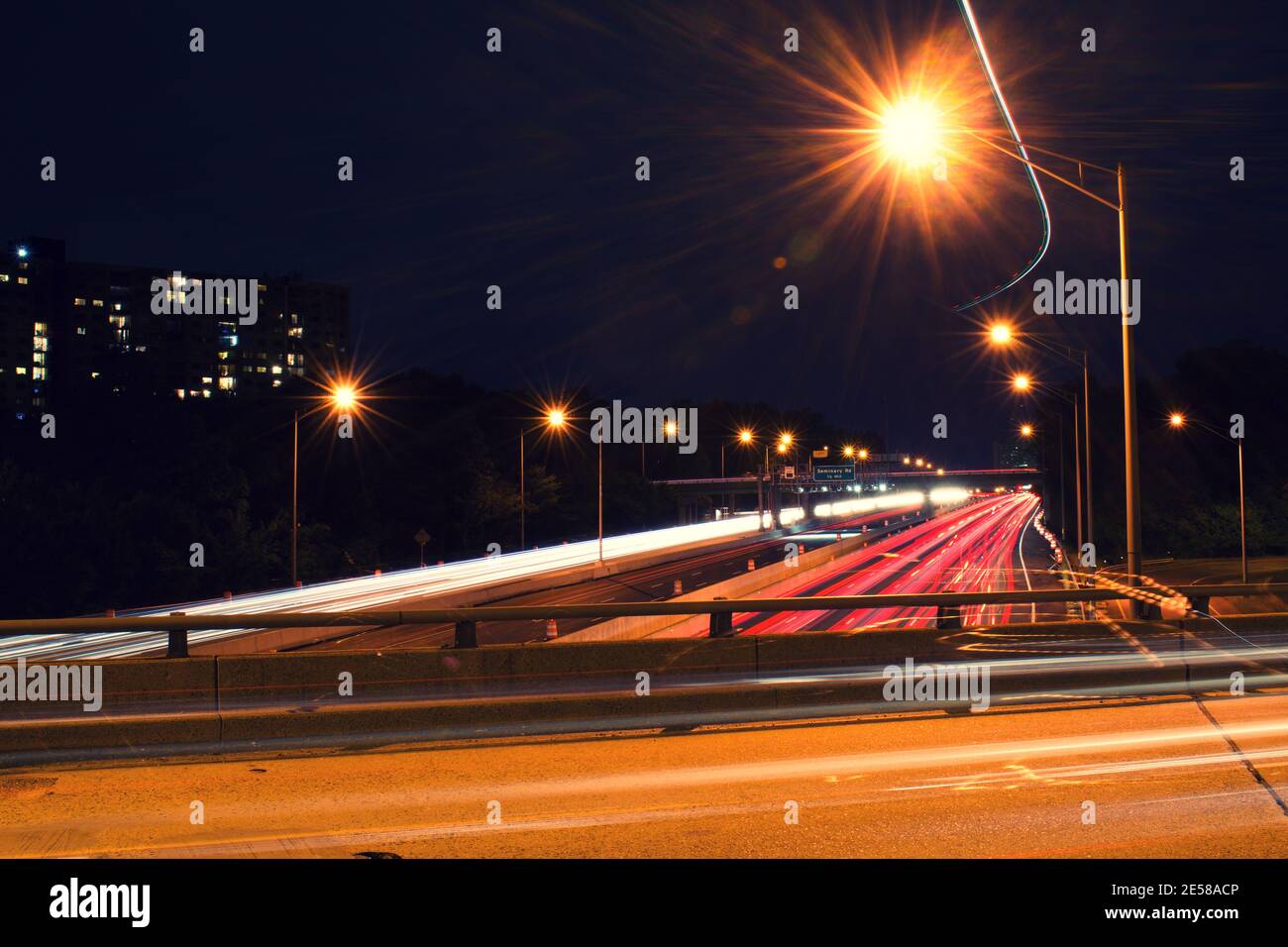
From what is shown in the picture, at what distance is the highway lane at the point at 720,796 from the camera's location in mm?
6660

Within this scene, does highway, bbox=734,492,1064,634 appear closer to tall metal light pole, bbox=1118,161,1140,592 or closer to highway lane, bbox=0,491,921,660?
tall metal light pole, bbox=1118,161,1140,592

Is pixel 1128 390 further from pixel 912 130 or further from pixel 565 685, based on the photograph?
pixel 565 685

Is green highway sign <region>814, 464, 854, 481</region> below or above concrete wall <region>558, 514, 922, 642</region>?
above

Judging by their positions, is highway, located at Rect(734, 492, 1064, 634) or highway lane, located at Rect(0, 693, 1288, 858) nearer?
highway lane, located at Rect(0, 693, 1288, 858)

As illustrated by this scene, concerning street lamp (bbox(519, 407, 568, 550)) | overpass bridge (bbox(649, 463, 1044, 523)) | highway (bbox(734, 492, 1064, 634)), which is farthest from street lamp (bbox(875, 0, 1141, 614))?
overpass bridge (bbox(649, 463, 1044, 523))

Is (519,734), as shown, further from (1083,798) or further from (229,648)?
(229,648)

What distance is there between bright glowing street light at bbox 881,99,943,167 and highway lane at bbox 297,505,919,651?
1384 centimetres

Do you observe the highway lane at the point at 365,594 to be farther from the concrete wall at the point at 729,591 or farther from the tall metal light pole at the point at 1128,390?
the tall metal light pole at the point at 1128,390

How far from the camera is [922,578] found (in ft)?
171

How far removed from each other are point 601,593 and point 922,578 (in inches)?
641

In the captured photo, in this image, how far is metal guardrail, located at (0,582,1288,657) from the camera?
10242 mm

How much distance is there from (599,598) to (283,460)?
34.2 meters

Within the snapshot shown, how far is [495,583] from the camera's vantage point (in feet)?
143

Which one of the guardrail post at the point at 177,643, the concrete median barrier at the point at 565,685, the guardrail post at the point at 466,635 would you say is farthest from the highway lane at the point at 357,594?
the guardrail post at the point at 466,635
